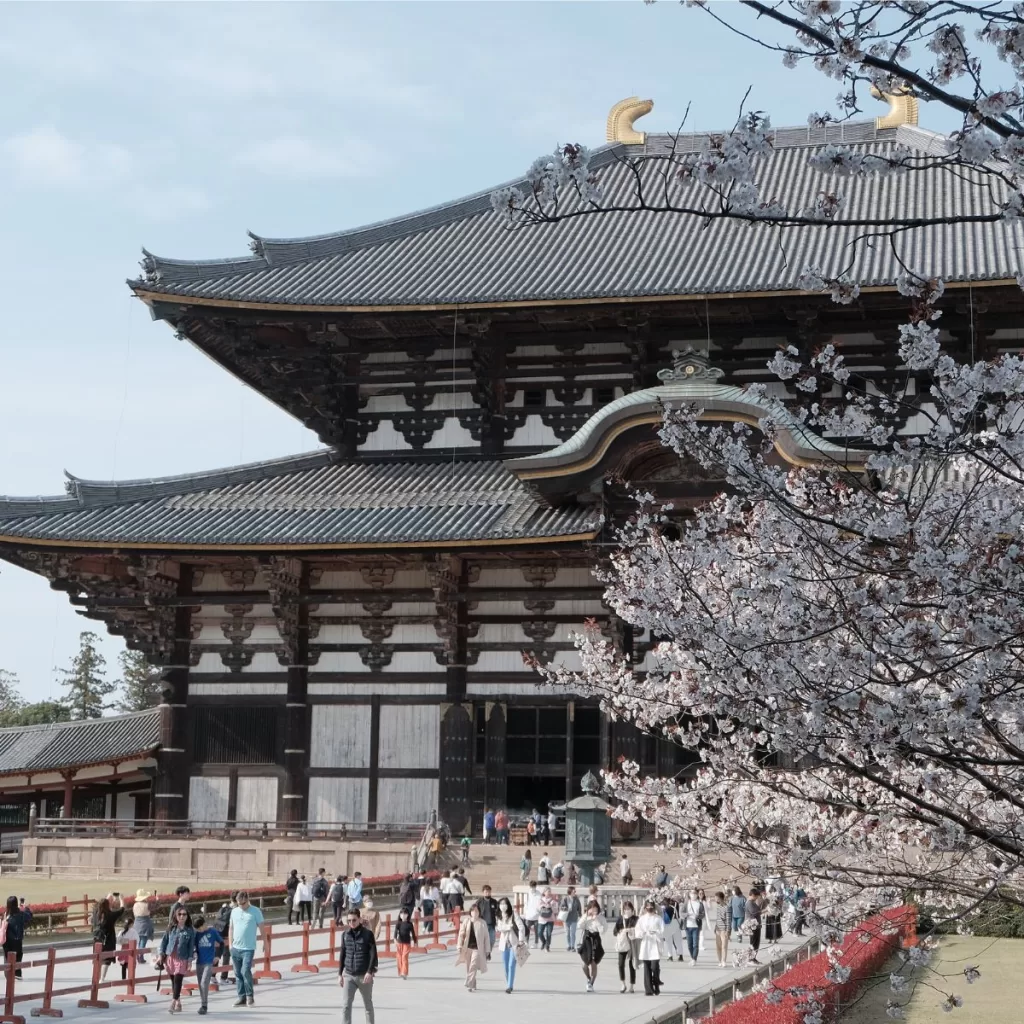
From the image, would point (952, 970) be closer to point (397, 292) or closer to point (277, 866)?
point (277, 866)

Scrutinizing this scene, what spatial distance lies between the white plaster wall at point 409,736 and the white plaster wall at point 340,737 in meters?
0.40

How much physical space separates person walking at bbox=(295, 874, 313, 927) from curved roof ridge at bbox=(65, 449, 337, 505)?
435 inches

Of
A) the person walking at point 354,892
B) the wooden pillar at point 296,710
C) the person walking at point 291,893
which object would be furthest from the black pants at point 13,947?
the wooden pillar at point 296,710

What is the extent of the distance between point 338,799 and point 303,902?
205 inches

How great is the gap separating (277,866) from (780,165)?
25.4m

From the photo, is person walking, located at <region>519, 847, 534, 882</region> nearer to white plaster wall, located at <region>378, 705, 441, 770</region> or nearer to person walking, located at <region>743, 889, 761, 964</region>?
white plaster wall, located at <region>378, 705, 441, 770</region>

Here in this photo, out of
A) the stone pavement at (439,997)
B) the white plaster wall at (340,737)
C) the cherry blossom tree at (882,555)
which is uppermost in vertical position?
the cherry blossom tree at (882,555)

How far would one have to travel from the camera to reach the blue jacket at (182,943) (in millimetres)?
18875

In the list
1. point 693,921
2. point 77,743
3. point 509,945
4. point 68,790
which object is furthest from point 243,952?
point 68,790

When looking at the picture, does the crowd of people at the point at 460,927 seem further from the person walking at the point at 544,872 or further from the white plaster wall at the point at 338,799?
the white plaster wall at the point at 338,799

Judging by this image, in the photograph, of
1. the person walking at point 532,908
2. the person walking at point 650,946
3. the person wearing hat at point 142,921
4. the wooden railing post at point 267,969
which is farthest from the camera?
the person walking at point 532,908

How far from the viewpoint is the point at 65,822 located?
1388 inches

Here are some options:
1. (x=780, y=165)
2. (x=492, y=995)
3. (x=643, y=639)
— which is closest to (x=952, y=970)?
(x=492, y=995)

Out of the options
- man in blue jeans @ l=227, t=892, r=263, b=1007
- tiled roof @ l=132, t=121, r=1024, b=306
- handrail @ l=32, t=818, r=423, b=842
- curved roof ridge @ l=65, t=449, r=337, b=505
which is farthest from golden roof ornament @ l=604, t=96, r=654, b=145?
man in blue jeans @ l=227, t=892, r=263, b=1007
